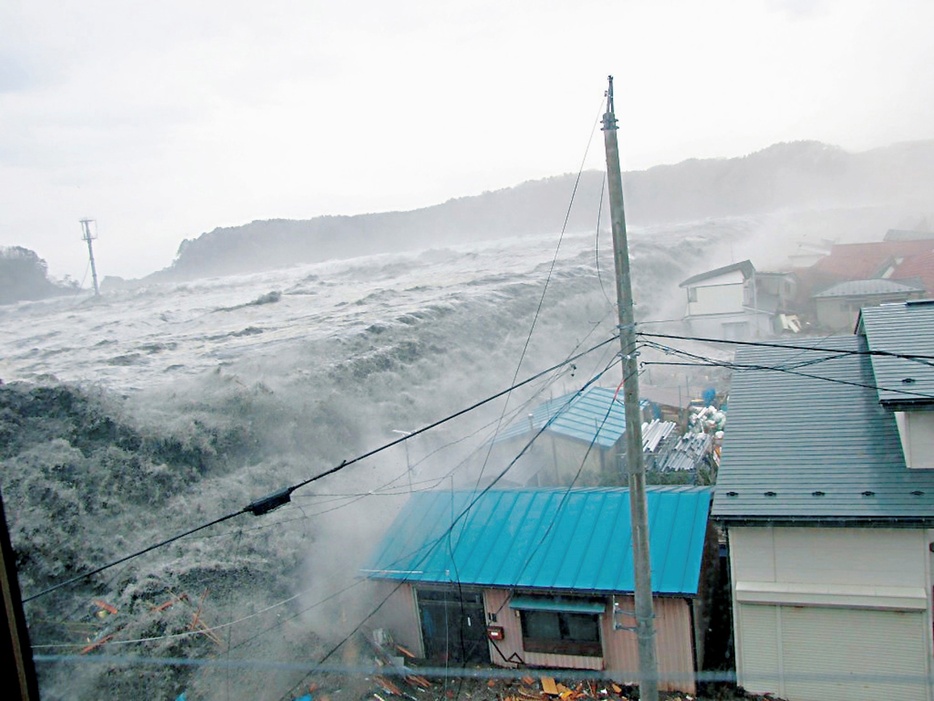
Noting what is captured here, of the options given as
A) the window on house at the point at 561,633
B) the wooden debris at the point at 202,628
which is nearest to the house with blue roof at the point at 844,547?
the window on house at the point at 561,633

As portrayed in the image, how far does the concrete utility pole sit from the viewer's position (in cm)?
462

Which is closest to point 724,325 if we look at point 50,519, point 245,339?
point 245,339

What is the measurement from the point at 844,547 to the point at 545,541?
2833mm

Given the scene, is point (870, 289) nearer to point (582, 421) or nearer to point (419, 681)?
point (582, 421)

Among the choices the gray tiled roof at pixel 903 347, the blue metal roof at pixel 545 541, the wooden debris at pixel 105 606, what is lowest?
the wooden debris at pixel 105 606

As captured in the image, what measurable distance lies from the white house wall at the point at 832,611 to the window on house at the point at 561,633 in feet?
4.45

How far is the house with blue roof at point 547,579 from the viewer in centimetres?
661

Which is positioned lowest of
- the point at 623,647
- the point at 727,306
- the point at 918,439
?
the point at 623,647

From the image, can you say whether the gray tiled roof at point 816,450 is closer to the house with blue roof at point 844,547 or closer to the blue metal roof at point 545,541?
the house with blue roof at point 844,547

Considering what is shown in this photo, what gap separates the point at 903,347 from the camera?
6.40m

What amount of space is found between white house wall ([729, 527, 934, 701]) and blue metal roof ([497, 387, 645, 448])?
4624mm

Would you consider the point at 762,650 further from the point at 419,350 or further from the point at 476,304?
the point at 476,304

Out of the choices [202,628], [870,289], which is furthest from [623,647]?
[870,289]

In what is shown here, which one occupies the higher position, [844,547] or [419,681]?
[844,547]
